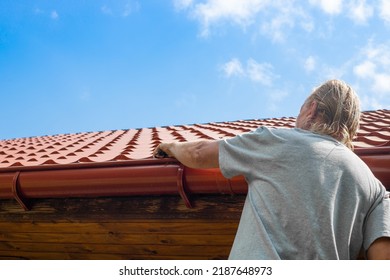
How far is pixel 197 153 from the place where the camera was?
72.8 inches

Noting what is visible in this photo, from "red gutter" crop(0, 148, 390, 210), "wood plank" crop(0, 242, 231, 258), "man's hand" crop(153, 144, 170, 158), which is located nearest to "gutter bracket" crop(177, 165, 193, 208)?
"red gutter" crop(0, 148, 390, 210)

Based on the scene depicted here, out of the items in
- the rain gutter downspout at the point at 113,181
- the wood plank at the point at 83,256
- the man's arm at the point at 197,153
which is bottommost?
the wood plank at the point at 83,256

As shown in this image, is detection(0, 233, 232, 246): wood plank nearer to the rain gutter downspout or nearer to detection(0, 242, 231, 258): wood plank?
detection(0, 242, 231, 258): wood plank

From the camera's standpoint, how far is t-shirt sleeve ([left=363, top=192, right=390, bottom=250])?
1.45 metres

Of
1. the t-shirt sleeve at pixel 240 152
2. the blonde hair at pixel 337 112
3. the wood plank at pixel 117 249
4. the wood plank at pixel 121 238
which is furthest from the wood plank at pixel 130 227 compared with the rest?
the blonde hair at pixel 337 112

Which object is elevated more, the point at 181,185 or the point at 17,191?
the point at 181,185

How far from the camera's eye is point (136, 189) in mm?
2277

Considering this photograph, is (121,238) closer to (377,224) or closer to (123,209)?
(123,209)

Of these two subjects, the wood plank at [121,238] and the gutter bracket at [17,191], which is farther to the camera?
the gutter bracket at [17,191]

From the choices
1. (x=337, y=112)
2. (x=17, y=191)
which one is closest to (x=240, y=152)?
(x=337, y=112)

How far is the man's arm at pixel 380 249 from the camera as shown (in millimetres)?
1451

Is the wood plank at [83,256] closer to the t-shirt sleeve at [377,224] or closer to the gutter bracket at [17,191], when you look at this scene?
the gutter bracket at [17,191]

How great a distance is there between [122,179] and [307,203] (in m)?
1.17

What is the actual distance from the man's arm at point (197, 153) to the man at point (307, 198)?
11cm
